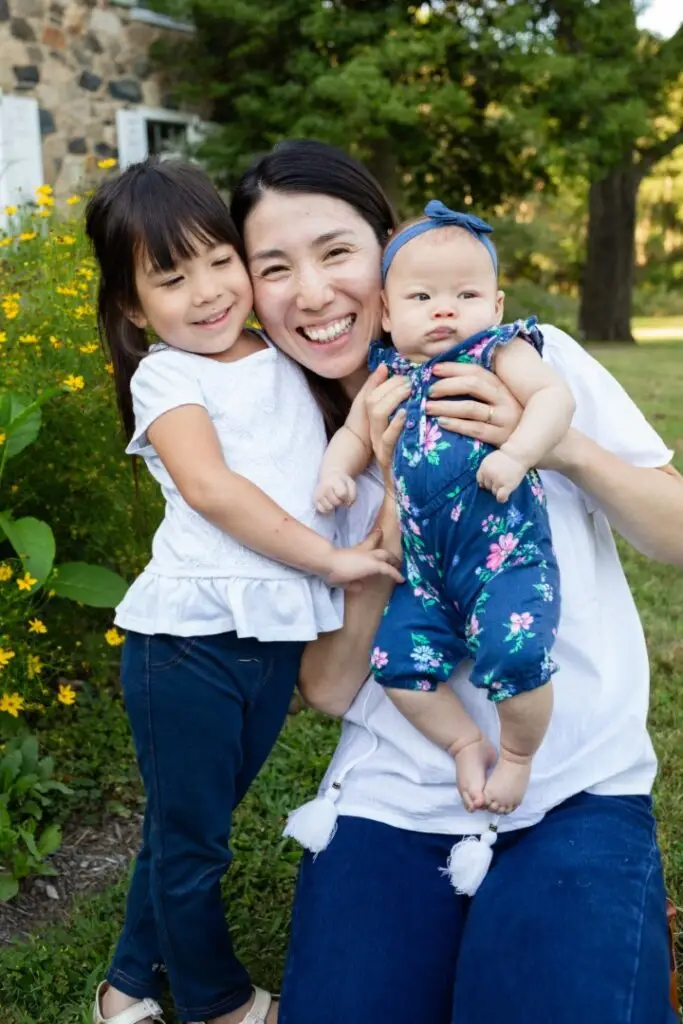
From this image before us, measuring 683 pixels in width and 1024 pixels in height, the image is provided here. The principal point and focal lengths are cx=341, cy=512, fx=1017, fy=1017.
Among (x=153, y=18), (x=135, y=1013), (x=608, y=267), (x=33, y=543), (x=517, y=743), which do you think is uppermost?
(x=153, y=18)

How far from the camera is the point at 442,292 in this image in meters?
1.68

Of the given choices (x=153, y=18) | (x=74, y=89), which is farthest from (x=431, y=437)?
(x=153, y=18)

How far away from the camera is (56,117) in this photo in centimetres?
927

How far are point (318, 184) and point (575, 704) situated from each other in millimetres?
1036

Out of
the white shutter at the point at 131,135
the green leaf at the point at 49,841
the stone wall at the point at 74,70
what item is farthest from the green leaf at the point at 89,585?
the white shutter at the point at 131,135

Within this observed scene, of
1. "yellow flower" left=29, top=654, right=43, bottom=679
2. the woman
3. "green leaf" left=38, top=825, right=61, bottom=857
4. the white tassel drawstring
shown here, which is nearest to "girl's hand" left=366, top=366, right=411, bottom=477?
the woman

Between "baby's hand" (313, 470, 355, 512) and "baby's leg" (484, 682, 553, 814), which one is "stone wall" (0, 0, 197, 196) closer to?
"baby's hand" (313, 470, 355, 512)

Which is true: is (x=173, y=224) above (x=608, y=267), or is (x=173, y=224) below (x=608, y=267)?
above

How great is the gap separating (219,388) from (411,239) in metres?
0.43

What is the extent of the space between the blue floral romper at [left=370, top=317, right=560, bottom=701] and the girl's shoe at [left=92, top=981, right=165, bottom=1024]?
3.04 ft

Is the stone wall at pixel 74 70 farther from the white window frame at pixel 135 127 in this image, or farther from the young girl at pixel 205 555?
the young girl at pixel 205 555

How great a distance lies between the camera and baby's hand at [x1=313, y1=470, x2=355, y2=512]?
5.75 feet

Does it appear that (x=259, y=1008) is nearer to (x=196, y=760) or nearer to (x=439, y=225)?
(x=196, y=760)

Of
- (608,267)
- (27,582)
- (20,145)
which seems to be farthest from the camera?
(608,267)
